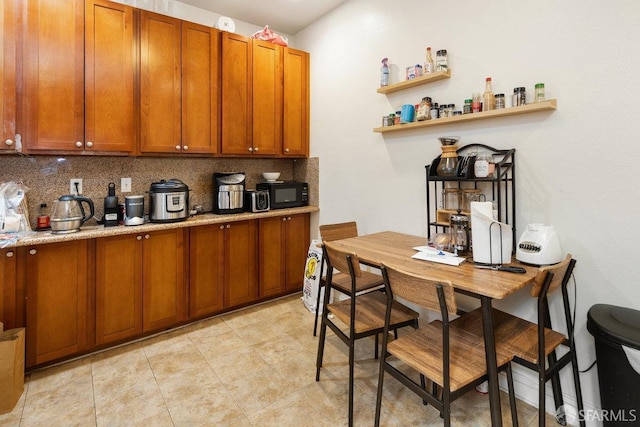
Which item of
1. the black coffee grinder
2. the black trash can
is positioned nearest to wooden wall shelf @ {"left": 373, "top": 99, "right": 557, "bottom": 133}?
the black trash can

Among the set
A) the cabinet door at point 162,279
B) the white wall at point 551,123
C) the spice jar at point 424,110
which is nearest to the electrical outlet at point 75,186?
the cabinet door at point 162,279

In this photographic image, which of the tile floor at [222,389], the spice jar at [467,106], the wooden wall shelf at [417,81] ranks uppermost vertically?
the wooden wall shelf at [417,81]

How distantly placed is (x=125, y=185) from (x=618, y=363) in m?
3.44

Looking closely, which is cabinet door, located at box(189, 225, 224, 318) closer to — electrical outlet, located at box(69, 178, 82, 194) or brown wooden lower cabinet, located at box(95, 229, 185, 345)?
brown wooden lower cabinet, located at box(95, 229, 185, 345)

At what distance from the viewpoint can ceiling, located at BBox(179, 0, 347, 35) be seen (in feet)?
10.3

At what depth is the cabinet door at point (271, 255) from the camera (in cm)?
330

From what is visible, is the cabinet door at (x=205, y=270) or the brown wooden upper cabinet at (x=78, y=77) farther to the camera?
the cabinet door at (x=205, y=270)

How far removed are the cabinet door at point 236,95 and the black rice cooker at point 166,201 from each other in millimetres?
605

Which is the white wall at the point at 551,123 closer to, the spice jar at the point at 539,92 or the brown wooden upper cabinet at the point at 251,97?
the spice jar at the point at 539,92

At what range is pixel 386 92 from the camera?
2.69 metres

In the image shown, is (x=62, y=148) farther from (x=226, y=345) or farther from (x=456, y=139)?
(x=456, y=139)

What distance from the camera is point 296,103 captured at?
3.60 metres

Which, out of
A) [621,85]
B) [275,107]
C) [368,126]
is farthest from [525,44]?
[275,107]

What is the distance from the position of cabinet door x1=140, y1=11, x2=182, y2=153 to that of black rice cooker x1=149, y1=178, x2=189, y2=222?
32cm
